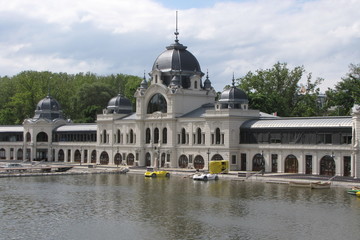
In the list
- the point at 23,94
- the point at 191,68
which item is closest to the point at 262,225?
the point at 191,68

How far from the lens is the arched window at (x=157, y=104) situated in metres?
98.1

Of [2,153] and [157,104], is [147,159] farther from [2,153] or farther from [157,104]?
[2,153]

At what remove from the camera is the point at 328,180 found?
70.8m

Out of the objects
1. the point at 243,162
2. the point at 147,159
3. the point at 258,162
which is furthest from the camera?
the point at 147,159

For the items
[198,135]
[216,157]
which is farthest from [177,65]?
[216,157]

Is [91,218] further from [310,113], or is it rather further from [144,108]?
[310,113]

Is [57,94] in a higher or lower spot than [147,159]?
higher

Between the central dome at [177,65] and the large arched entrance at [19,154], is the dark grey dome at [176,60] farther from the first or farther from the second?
the large arched entrance at [19,154]

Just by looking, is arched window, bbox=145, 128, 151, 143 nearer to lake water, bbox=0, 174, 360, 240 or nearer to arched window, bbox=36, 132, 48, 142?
lake water, bbox=0, 174, 360, 240

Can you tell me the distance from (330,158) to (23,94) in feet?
282

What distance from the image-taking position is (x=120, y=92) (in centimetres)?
12319

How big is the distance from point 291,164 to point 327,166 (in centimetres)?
547

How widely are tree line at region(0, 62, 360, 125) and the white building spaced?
12775 millimetres

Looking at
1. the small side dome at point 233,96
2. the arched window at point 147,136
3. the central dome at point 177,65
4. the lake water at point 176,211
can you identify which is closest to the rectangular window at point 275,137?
the small side dome at point 233,96
